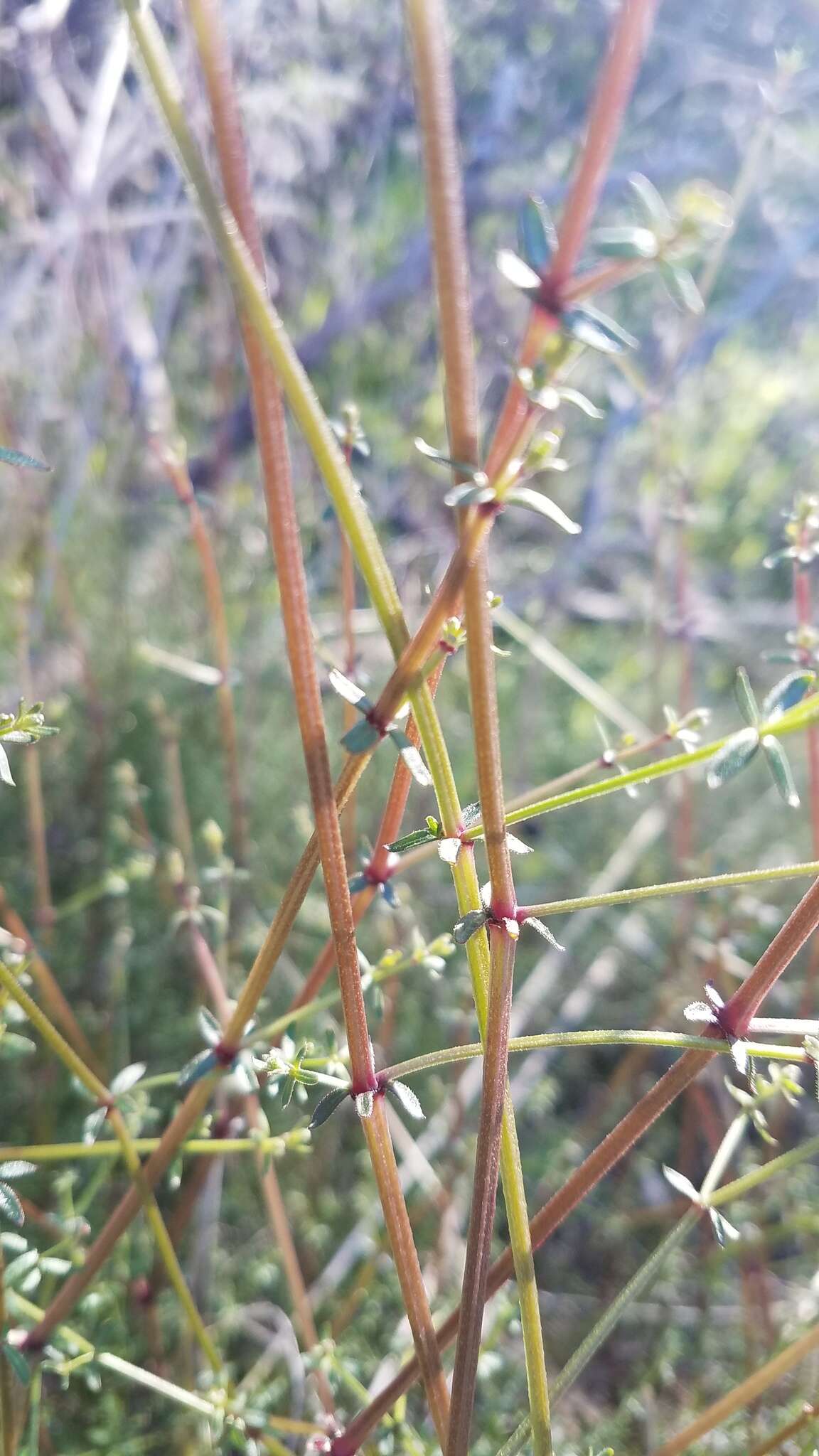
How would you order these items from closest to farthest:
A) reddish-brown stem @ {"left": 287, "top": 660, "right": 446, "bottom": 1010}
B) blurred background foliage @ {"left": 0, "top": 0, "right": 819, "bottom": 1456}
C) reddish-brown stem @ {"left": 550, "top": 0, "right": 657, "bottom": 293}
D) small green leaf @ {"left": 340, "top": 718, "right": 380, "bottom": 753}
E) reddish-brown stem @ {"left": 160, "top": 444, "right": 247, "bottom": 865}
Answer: reddish-brown stem @ {"left": 550, "top": 0, "right": 657, "bottom": 293} < small green leaf @ {"left": 340, "top": 718, "right": 380, "bottom": 753} < reddish-brown stem @ {"left": 287, "top": 660, "right": 446, "bottom": 1010} < reddish-brown stem @ {"left": 160, "top": 444, "right": 247, "bottom": 865} < blurred background foliage @ {"left": 0, "top": 0, "right": 819, "bottom": 1456}

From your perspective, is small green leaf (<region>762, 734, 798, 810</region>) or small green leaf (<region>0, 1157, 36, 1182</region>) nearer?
→ small green leaf (<region>762, 734, 798, 810</region>)

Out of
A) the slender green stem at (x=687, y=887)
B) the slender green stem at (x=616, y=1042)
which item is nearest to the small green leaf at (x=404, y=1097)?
the slender green stem at (x=616, y=1042)

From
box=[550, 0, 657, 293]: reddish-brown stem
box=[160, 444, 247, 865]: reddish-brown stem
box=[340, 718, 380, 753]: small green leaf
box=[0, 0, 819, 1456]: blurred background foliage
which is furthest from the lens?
box=[0, 0, 819, 1456]: blurred background foliage

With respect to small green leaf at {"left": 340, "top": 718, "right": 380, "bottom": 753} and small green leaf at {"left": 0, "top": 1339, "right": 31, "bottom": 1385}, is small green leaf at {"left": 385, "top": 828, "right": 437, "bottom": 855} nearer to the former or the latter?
small green leaf at {"left": 340, "top": 718, "right": 380, "bottom": 753}

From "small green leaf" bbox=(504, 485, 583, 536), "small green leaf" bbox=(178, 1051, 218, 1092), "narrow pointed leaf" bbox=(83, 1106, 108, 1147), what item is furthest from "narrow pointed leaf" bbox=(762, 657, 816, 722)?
"narrow pointed leaf" bbox=(83, 1106, 108, 1147)

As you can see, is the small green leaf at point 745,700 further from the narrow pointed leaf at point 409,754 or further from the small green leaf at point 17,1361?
the small green leaf at point 17,1361

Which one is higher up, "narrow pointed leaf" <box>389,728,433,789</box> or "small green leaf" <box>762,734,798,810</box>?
"narrow pointed leaf" <box>389,728,433,789</box>
